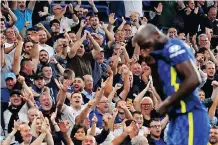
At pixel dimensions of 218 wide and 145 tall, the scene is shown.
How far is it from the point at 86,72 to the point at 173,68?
780cm

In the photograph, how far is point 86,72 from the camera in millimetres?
15188

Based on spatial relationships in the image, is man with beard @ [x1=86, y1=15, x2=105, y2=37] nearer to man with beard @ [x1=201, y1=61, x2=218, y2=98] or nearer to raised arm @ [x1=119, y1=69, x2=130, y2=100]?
raised arm @ [x1=119, y1=69, x2=130, y2=100]

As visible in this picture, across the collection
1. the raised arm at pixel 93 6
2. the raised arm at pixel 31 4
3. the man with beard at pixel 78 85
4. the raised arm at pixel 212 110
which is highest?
the raised arm at pixel 31 4

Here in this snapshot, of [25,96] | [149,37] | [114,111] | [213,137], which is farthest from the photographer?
[213,137]

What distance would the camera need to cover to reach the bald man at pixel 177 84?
7.26 meters

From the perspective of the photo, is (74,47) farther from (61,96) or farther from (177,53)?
(177,53)

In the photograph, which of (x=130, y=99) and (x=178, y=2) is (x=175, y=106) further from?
(x=178, y=2)

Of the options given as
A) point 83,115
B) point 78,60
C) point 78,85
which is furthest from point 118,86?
point 83,115

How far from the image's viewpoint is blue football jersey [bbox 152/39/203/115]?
732 centimetres

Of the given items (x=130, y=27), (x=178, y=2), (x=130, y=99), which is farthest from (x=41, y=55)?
(x=178, y=2)

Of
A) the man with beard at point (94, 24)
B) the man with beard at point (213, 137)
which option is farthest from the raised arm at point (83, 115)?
the man with beard at point (94, 24)

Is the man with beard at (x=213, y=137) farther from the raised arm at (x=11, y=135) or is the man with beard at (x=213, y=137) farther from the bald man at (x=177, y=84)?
the bald man at (x=177, y=84)

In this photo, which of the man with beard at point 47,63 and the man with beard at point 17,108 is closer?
the man with beard at point 17,108

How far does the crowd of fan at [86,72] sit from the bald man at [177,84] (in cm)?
206
